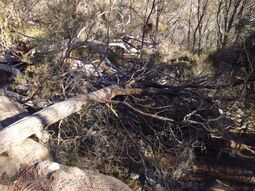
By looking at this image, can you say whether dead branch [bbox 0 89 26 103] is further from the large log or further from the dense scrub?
the large log

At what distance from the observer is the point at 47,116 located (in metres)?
5.12

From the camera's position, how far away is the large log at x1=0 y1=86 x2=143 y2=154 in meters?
4.52

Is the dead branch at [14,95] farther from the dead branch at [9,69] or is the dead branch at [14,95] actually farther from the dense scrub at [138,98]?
the dead branch at [9,69]

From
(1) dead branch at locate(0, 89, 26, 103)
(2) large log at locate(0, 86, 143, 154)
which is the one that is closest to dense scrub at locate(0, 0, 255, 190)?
(1) dead branch at locate(0, 89, 26, 103)

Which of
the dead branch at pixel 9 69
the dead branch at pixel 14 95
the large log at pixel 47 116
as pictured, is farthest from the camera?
the dead branch at pixel 9 69

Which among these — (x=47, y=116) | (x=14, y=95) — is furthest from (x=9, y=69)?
(x=47, y=116)

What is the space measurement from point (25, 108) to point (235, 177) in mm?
4091

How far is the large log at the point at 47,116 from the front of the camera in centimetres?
452

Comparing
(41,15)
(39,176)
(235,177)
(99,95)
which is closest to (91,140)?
(99,95)

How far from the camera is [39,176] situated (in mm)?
4363

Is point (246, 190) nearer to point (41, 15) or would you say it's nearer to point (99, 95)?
point (99, 95)

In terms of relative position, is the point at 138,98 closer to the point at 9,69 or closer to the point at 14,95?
the point at 14,95

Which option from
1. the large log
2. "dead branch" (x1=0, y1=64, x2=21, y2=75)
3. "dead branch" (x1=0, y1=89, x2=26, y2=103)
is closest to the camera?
the large log

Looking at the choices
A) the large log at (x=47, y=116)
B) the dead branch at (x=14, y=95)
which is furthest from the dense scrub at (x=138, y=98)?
the large log at (x=47, y=116)
